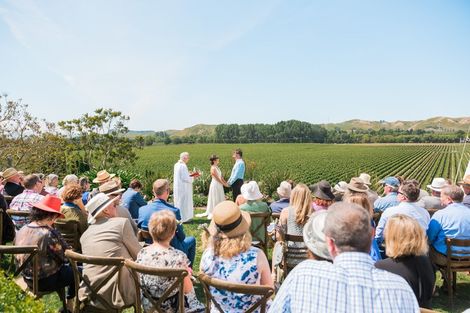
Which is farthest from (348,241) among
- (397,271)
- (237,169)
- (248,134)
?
(248,134)

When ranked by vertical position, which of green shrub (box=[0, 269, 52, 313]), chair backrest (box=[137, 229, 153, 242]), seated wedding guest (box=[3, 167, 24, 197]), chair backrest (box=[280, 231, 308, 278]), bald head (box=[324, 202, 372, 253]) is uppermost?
bald head (box=[324, 202, 372, 253])

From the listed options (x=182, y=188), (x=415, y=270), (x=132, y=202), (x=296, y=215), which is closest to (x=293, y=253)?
(x=296, y=215)

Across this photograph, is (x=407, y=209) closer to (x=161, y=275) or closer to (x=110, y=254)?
(x=161, y=275)

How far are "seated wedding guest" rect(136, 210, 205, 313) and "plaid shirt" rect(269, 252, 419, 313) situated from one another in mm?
1636

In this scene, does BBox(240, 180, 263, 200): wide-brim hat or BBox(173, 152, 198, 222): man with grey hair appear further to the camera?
BBox(173, 152, 198, 222): man with grey hair

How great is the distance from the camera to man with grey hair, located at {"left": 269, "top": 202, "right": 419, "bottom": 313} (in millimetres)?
1786

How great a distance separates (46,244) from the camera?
384 centimetres

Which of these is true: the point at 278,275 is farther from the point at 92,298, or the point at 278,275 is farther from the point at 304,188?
the point at 92,298

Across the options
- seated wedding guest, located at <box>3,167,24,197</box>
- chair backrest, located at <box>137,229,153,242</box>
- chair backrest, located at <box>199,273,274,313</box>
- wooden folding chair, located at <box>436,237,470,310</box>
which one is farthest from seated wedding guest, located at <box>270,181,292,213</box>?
seated wedding guest, located at <box>3,167,24,197</box>

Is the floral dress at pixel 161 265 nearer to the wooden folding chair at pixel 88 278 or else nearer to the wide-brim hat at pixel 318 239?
the wooden folding chair at pixel 88 278

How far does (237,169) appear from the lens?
33.4 feet

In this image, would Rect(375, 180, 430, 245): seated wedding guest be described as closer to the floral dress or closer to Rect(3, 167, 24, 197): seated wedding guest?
the floral dress

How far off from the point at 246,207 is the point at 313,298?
13.4 ft

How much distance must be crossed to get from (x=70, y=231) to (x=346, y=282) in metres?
4.14
